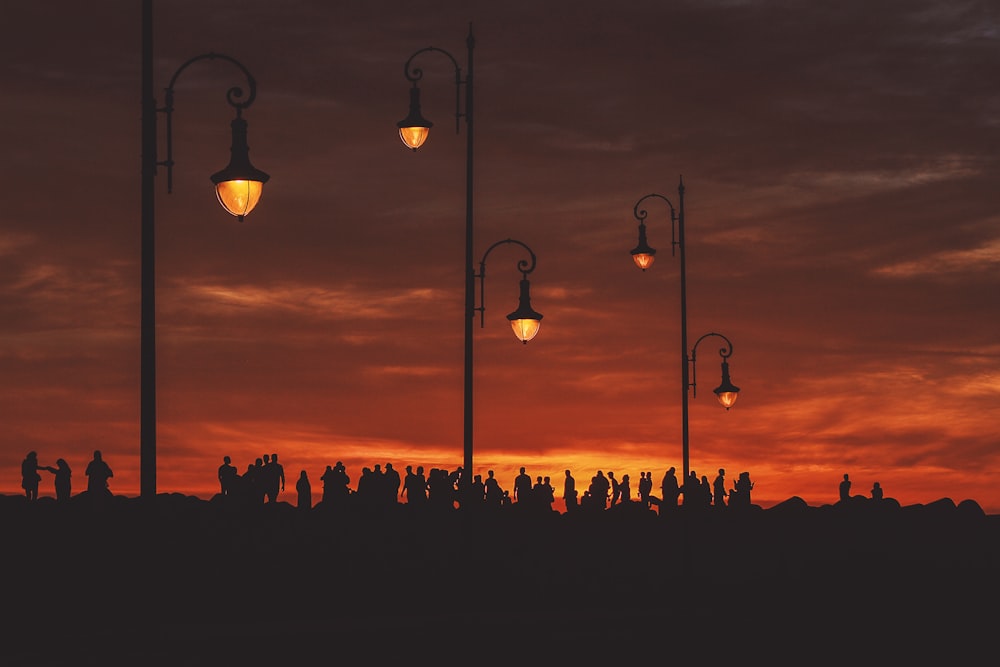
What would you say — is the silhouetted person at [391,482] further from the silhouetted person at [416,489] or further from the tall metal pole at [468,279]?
the tall metal pole at [468,279]

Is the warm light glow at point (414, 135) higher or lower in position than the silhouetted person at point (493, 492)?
higher

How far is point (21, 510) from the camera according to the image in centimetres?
4678

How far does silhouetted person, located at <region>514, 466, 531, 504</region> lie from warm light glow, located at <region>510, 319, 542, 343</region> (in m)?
22.2

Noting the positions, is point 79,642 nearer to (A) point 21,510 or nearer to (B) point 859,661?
(B) point 859,661

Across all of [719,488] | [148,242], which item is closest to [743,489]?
[719,488]

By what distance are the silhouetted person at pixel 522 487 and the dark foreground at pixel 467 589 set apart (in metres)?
0.66

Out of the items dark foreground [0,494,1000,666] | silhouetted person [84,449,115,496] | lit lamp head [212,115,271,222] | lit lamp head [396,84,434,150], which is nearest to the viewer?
lit lamp head [212,115,271,222]

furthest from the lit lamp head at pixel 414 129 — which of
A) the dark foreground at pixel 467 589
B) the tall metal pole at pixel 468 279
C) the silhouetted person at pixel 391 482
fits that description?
the silhouetted person at pixel 391 482

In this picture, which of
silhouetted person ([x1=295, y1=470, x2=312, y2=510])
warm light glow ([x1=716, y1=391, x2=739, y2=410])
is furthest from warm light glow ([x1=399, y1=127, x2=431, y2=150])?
silhouetted person ([x1=295, y1=470, x2=312, y2=510])

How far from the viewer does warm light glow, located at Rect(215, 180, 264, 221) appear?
55.8 ft

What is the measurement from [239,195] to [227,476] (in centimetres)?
3247

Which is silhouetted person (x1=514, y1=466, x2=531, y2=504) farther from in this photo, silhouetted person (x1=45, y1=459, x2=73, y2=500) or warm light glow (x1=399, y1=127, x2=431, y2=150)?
warm light glow (x1=399, y1=127, x2=431, y2=150)

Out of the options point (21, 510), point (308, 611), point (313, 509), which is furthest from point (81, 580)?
point (313, 509)

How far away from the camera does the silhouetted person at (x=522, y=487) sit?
51.2m
